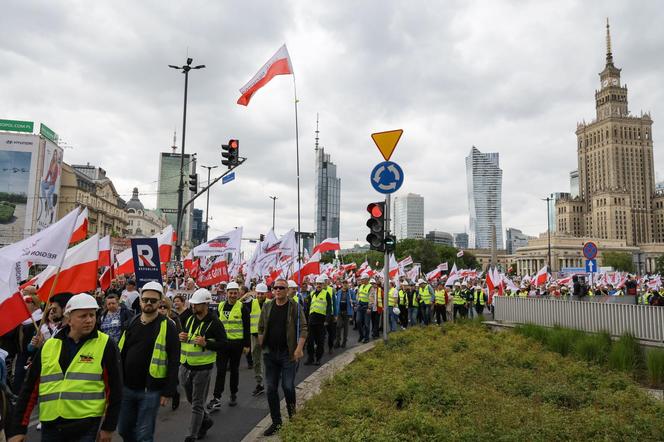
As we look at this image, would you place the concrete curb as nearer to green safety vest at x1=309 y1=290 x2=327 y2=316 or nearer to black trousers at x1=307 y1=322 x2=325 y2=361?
black trousers at x1=307 y1=322 x2=325 y2=361

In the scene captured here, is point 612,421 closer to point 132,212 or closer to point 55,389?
point 55,389

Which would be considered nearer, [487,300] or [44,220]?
[487,300]

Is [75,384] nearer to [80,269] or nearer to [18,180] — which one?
[80,269]

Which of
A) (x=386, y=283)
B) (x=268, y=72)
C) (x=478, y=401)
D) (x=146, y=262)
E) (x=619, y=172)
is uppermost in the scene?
(x=619, y=172)

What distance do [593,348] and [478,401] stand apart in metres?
4.99

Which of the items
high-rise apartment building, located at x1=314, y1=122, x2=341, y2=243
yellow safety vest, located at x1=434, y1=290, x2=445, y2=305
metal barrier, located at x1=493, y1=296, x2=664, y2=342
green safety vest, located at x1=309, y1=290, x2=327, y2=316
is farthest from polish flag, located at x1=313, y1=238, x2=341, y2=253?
high-rise apartment building, located at x1=314, y1=122, x2=341, y2=243

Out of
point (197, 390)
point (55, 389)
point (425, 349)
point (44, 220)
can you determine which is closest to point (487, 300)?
point (425, 349)

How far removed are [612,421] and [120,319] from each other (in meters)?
7.45

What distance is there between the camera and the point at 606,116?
15150cm

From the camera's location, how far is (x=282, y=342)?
6.57 meters

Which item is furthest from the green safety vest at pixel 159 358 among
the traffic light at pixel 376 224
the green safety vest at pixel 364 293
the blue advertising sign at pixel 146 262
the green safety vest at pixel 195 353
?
the green safety vest at pixel 364 293

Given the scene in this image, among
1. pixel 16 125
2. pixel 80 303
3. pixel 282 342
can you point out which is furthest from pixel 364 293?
pixel 16 125

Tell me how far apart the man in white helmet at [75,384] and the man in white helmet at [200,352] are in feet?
7.27

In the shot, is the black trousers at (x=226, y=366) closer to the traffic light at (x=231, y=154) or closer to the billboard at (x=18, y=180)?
the traffic light at (x=231, y=154)
